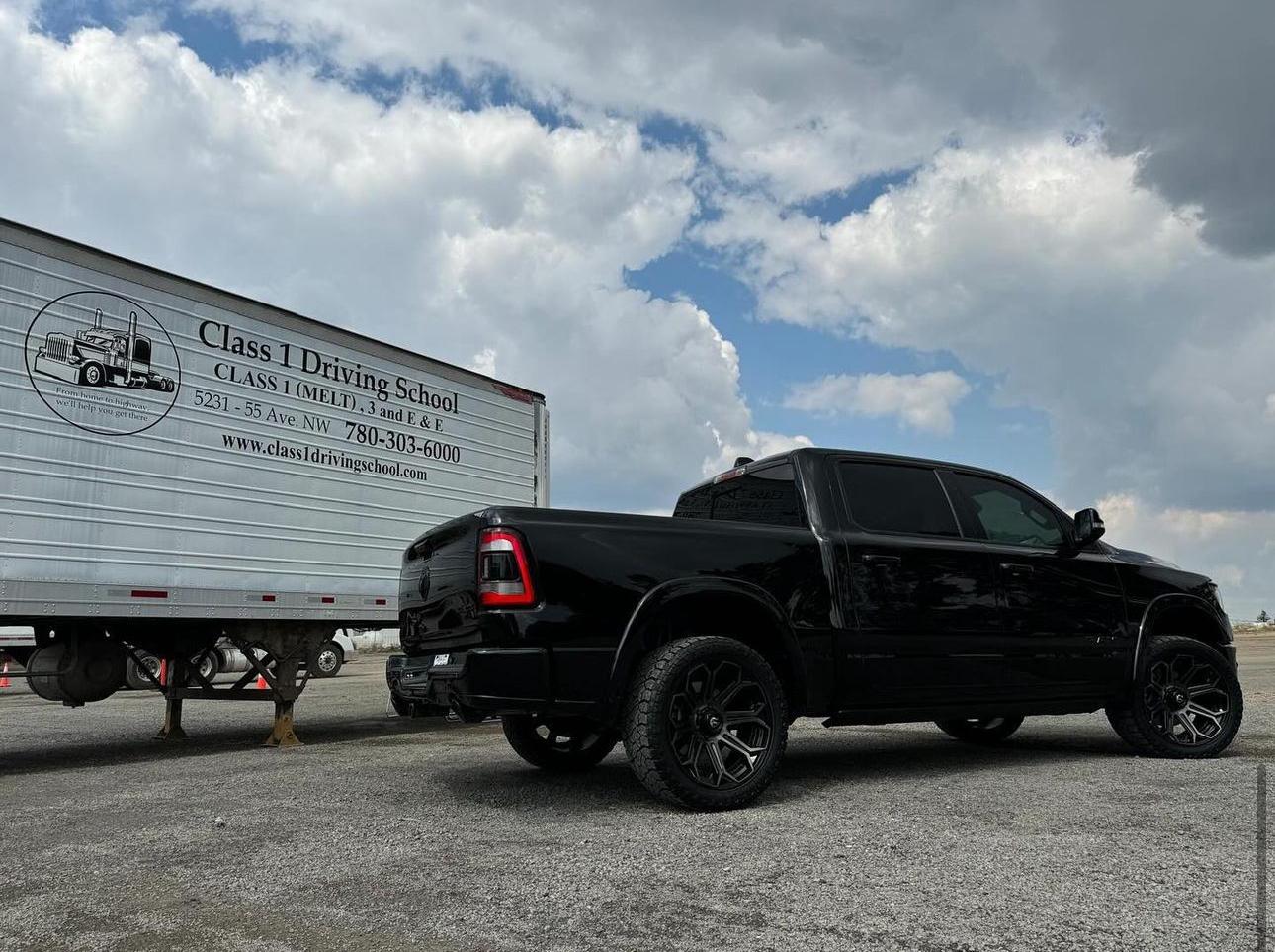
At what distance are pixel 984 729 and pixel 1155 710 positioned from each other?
140 cm

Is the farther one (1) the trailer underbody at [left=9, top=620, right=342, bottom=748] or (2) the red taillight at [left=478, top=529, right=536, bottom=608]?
(1) the trailer underbody at [left=9, top=620, right=342, bottom=748]

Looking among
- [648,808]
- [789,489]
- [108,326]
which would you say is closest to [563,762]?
[648,808]

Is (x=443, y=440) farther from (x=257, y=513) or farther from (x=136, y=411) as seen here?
(x=136, y=411)

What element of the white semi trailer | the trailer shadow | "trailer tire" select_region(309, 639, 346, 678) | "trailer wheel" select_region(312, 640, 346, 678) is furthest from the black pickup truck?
"trailer wheel" select_region(312, 640, 346, 678)

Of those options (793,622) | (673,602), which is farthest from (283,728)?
(793,622)

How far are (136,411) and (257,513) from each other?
128 centimetres

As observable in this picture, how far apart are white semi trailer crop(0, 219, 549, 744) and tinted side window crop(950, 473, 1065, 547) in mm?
5334

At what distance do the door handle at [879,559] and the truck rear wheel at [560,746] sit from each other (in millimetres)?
1956

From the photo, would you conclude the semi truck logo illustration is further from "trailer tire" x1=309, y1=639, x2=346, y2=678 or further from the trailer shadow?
"trailer tire" x1=309, y1=639, x2=346, y2=678

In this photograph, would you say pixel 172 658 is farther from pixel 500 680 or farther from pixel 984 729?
pixel 984 729

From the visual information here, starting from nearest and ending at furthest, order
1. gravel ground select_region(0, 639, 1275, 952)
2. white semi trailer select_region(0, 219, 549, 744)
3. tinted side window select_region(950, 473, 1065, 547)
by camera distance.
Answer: gravel ground select_region(0, 639, 1275, 952), tinted side window select_region(950, 473, 1065, 547), white semi trailer select_region(0, 219, 549, 744)

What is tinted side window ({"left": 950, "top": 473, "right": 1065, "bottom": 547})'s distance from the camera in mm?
6207

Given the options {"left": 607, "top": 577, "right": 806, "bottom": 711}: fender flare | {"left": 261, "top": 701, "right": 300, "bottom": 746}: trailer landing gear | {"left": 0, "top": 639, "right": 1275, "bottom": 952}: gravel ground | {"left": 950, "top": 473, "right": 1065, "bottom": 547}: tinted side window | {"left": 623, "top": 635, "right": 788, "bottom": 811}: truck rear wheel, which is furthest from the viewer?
{"left": 261, "top": 701, "right": 300, "bottom": 746}: trailer landing gear

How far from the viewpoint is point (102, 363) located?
7.26 m
